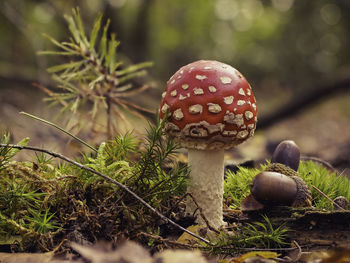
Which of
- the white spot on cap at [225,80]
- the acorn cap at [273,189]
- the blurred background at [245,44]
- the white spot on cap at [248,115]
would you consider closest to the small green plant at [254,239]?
the acorn cap at [273,189]

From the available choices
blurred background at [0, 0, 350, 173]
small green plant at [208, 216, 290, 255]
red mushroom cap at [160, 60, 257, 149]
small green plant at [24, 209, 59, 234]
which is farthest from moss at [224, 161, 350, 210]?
blurred background at [0, 0, 350, 173]

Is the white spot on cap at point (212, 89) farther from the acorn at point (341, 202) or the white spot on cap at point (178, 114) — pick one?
the acorn at point (341, 202)

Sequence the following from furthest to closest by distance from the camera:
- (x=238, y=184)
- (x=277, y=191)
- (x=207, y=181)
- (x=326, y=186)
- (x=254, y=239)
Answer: (x=238, y=184) < (x=326, y=186) < (x=207, y=181) < (x=277, y=191) < (x=254, y=239)

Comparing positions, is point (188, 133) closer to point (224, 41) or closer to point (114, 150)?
point (114, 150)

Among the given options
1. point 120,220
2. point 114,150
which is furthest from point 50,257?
point 114,150

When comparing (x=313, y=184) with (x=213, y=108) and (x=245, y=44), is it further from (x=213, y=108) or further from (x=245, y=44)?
(x=245, y=44)

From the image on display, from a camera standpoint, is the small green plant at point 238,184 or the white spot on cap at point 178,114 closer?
the white spot on cap at point 178,114

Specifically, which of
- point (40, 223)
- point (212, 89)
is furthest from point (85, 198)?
point (212, 89)
